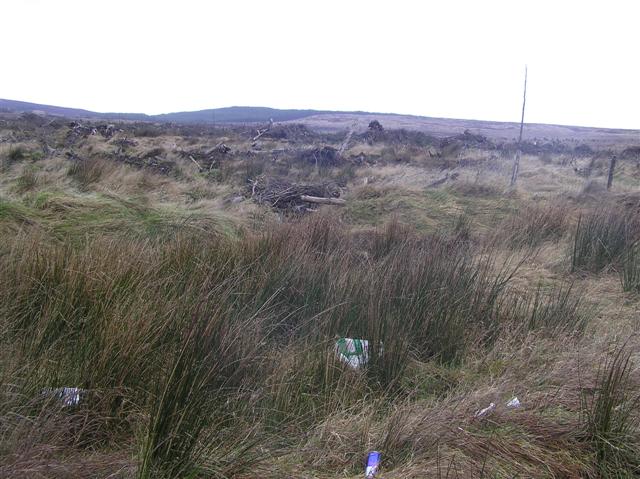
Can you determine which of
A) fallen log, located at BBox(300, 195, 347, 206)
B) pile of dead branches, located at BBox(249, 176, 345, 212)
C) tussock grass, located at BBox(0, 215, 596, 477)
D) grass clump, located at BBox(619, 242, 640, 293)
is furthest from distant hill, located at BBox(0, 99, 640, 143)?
tussock grass, located at BBox(0, 215, 596, 477)

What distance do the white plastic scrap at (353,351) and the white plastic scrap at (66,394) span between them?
1642 millimetres

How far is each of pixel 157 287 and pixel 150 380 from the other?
1272 mm

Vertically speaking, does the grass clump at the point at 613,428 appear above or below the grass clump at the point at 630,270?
above

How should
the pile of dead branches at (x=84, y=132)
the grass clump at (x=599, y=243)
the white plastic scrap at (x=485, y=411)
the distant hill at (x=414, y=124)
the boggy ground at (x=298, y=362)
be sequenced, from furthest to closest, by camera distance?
the distant hill at (x=414, y=124), the pile of dead branches at (x=84, y=132), the grass clump at (x=599, y=243), the white plastic scrap at (x=485, y=411), the boggy ground at (x=298, y=362)

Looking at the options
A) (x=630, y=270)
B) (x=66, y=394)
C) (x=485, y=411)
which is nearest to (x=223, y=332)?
(x=66, y=394)

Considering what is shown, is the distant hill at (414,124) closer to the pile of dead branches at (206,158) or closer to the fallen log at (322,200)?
the pile of dead branches at (206,158)

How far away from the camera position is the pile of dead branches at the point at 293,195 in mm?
12109

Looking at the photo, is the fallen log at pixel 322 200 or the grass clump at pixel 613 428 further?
the fallen log at pixel 322 200

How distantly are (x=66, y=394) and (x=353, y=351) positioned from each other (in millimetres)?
1904

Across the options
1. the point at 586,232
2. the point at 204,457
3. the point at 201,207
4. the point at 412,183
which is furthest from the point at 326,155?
the point at 204,457

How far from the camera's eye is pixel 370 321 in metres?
4.27

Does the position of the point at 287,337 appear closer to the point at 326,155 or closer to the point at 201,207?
the point at 201,207

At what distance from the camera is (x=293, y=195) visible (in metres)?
12.7

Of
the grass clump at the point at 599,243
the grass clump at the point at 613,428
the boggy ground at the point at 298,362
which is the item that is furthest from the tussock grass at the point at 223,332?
the grass clump at the point at 599,243
